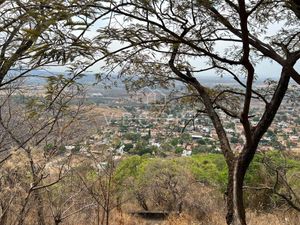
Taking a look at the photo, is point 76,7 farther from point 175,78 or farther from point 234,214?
point 175,78

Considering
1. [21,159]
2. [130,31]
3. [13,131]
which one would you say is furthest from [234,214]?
[13,131]

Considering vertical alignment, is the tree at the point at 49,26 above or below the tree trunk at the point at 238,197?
above

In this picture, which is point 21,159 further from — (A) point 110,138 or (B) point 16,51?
(A) point 110,138

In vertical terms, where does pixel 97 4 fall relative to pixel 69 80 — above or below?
above

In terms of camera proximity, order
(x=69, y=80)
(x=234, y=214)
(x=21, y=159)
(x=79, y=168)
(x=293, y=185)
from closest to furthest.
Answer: (x=69, y=80)
(x=234, y=214)
(x=21, y=159)
(x=79, y=168)
(x=293, y=185)

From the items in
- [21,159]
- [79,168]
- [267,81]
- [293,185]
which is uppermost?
[267,81]

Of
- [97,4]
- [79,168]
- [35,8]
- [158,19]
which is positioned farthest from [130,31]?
[79,168]

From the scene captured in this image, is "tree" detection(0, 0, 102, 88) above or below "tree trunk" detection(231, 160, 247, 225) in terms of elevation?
above

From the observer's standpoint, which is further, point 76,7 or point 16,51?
point 16,51

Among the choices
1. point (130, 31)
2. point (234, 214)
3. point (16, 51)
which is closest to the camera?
point (16, 51)
